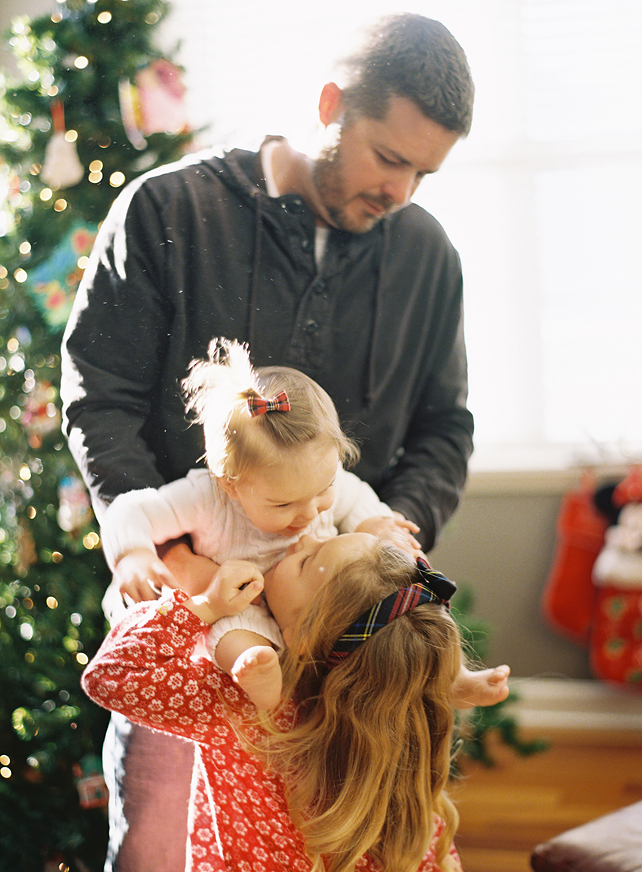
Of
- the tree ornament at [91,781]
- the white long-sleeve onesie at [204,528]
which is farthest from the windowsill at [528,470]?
the tree ornament at [91,781]

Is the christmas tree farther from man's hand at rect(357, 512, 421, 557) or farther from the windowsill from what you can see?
the windowsill

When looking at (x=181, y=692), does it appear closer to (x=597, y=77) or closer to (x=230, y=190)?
→ (x=230, y=190)

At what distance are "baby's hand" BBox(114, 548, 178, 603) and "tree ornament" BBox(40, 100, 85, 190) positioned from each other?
14.7 inches

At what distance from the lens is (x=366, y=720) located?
54cm

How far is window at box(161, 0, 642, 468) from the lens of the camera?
1.74 ft

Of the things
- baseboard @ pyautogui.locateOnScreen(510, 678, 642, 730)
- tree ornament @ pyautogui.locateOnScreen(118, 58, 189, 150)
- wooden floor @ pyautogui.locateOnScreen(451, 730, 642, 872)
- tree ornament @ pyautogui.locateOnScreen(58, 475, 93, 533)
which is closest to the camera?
tree ornament @ pyautogui.locateOnScreen(118, 58, 189, 150)

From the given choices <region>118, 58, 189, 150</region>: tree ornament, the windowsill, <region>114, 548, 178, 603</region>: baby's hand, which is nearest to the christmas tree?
<region>118, 58, 189, 150</region>: tree ornament

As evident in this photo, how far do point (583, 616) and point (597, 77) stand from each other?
33.3 inches

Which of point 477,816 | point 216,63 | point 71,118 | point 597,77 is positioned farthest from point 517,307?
point 477,816

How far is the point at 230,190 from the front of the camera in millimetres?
520

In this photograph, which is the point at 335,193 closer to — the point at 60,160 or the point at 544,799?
the point at 60,160

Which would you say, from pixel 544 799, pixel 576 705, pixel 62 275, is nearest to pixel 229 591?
pixel 62 275

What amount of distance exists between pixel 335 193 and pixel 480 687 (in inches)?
15.1

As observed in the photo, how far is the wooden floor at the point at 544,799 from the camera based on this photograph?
1.19 metres
